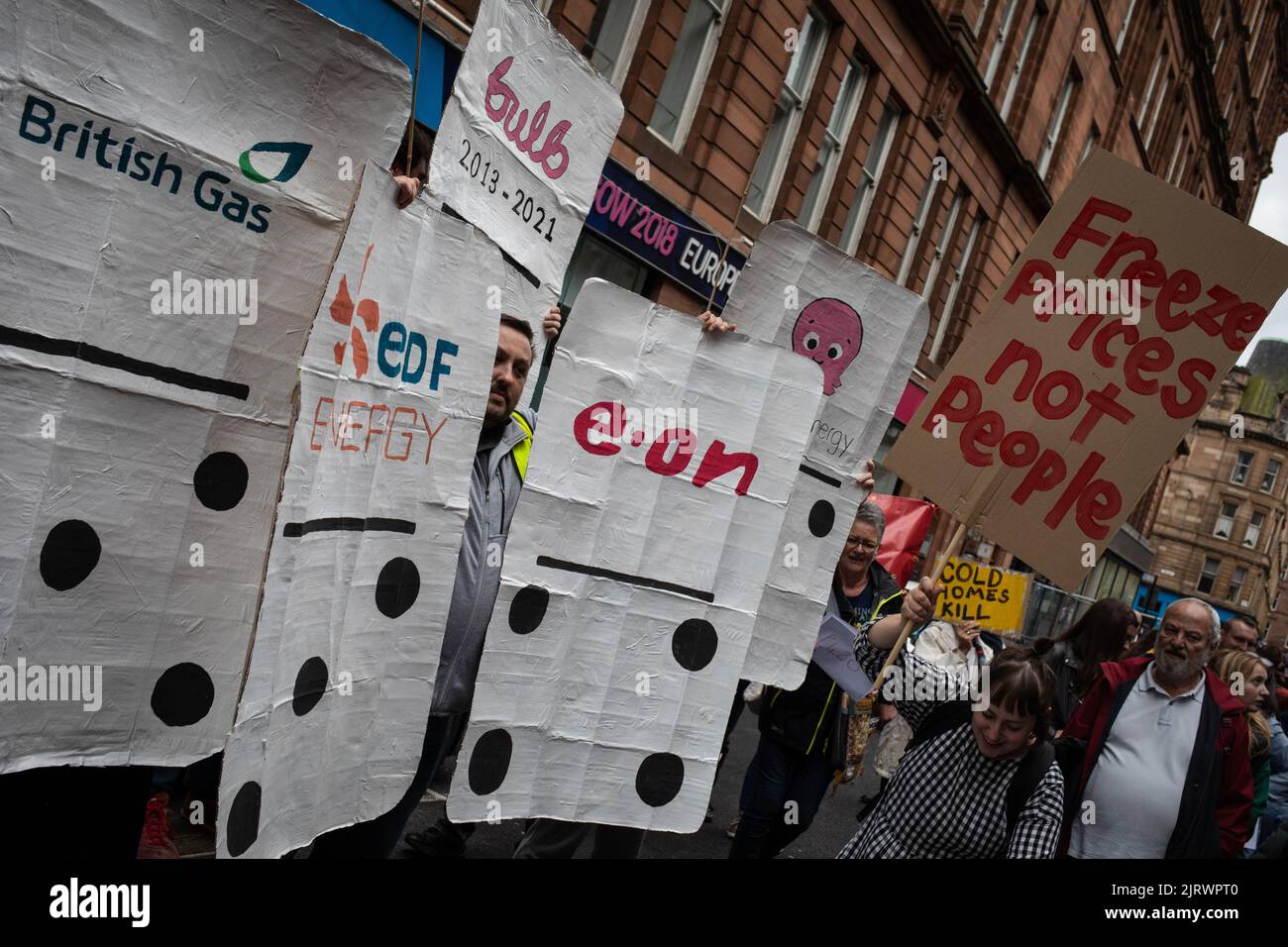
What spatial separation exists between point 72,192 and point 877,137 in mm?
14123

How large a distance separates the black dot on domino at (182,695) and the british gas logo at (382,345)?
0.77m

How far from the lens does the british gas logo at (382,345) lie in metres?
2.30

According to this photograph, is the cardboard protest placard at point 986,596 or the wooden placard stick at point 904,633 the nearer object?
the wooden placard stick at point 904,633

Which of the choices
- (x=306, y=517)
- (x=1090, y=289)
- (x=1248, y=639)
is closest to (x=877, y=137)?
(x=1248, y=639)

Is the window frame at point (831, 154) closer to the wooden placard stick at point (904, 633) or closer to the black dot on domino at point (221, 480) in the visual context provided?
the wooden placard stick at point (904, 633)

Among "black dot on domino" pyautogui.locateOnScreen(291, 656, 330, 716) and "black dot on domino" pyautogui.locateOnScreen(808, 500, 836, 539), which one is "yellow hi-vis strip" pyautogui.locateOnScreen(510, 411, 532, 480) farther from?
"black dot on domino" pyautogui.locateOnScreen(808, 500, 836, 539)

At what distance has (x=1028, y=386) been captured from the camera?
11.7ft

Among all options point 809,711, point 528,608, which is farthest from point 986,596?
point 528,608

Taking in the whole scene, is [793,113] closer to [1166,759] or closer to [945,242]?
[945,242]

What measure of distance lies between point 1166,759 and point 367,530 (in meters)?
3.11

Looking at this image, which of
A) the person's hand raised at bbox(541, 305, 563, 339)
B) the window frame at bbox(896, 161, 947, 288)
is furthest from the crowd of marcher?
the window frame at bbox(896, 161, 947, 288)

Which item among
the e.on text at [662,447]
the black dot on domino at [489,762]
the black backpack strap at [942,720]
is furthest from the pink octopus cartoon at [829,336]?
the black dot on domino at [489,762]

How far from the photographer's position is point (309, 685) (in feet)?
7.69

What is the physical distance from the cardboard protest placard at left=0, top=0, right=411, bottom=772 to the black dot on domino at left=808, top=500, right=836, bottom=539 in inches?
73.5
